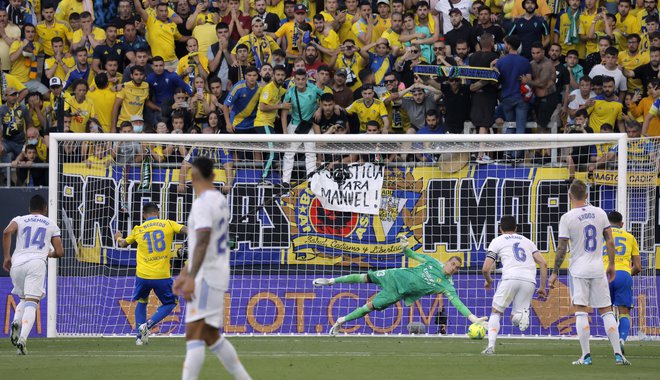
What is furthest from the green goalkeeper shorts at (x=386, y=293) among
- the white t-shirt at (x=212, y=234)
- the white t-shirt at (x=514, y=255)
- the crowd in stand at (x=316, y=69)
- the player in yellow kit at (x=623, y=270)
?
the white t-shirt at (x=212, y=234)

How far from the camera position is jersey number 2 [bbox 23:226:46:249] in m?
15.8

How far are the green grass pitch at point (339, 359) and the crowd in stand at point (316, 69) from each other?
12.4 ft

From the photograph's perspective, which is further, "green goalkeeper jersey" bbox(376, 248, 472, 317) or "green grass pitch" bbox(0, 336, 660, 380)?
"green goalkeeper jersey" bbox(376, 248, 472, 317)

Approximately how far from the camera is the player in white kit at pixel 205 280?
9.42m

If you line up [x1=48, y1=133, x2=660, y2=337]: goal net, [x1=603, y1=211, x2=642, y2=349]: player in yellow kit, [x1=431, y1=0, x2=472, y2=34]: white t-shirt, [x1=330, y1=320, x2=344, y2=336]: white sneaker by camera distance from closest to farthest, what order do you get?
[x1=603, y1=211, x2=642, y2=349]: player in yellow kit < [x1=330, y1=320, x2=344, y2=336]: white sneaker < [x1=48, y1=133, x2=660, y2=337]: goal net < [x1=431, y1=0, x2=472, y2=34]: white t-shirt

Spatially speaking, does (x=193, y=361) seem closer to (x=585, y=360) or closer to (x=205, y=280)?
(x=205, y=280)

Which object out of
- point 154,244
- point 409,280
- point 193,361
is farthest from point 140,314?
point 193,361

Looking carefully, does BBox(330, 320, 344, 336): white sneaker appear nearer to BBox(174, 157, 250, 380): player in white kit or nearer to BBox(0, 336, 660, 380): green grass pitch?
BBox(0, 336, 660, 380): green grass pitch

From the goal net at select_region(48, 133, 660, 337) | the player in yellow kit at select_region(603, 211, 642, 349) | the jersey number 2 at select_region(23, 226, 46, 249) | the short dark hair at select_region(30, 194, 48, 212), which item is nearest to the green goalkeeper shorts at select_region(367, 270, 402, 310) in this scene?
the goal net at select_region(48, 133, 660, 337)

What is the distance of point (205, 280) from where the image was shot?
961 cm

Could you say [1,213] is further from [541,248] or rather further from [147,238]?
[541,248]

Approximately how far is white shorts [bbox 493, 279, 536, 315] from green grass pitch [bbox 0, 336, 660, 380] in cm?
61

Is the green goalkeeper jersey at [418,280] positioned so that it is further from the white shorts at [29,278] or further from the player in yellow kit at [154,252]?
the white shorts at [29,278]

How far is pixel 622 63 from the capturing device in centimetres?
2192
